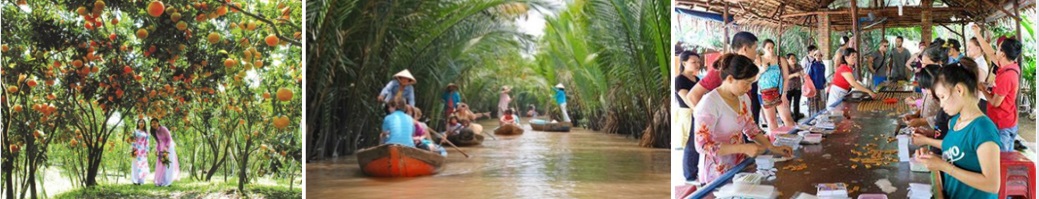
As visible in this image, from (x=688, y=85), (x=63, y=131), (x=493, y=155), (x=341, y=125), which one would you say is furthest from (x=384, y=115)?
(x=688, y=85)

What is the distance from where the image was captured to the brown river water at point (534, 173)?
559 centimetres

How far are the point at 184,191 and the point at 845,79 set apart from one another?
3.44 m

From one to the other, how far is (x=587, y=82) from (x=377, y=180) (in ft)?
4.55

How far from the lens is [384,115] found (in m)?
5.96

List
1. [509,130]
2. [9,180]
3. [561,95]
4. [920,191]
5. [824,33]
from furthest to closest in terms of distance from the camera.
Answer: [509,130] → [561,95] → [9,180] → [824,33] → [920,191]

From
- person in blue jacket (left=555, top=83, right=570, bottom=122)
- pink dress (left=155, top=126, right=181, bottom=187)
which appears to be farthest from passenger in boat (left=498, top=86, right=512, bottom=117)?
pink dress (left=155, top=126, right=181, bottom=187)

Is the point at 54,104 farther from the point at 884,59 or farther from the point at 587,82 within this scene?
the point at 884,59

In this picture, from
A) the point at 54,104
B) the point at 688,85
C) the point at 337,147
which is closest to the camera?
the point at 688,85

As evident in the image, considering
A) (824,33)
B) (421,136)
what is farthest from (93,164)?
(824,33)

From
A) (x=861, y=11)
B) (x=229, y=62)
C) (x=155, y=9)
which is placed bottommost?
(x=229, y=62)

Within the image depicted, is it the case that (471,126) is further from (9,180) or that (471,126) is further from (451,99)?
(9,180)

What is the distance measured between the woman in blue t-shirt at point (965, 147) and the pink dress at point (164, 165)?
3.74 m

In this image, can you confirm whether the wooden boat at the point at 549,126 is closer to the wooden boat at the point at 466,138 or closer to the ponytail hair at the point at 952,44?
the wooden boat at the point at 466,138

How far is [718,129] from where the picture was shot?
12.1ft
